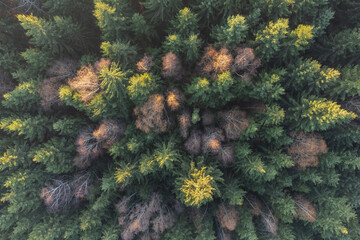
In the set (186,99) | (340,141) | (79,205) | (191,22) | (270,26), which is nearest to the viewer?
(270,26)

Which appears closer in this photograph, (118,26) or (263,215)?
(118,26)

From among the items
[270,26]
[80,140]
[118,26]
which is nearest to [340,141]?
[270,26]

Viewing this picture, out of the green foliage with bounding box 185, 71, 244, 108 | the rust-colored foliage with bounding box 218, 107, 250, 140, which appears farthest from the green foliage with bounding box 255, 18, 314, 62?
the rust-colored foliage with bounding box 218, 107, 250, 140

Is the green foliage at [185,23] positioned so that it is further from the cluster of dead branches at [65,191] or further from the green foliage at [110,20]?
the cluster of dead branches at [65,191]

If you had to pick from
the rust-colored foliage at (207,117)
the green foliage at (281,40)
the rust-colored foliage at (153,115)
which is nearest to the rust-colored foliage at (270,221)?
the rust-colored foliage at (207,117)

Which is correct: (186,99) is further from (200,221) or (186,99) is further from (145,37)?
(200,221)

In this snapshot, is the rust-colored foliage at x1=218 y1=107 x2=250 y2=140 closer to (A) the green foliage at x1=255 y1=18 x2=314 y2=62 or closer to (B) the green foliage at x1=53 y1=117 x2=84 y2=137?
(A) the green foliage at x1=255 y1=18 x2=314 y2=62
